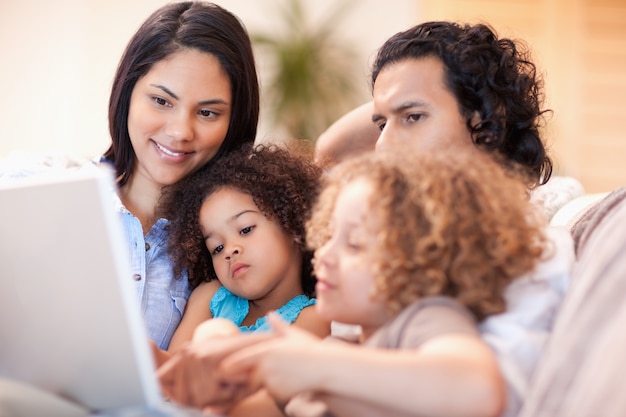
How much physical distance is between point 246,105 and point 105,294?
101 centimetres

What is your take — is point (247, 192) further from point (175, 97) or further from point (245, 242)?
point (175, 97)

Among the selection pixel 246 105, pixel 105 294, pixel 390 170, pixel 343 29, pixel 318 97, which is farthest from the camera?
pixel 343 29

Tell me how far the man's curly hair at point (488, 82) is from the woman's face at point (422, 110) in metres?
0.02

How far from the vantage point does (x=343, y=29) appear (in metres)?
4.77

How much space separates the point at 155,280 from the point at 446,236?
2.99 feet

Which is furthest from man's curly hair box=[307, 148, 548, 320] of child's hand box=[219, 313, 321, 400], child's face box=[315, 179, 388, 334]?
child's hand box=[219, 313, 321, 400]

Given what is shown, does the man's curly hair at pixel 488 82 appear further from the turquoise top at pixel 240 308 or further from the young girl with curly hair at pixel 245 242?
the turquoise top at pixel 240 308

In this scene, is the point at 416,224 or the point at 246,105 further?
the point at 246,105

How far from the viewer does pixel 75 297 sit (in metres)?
0.97

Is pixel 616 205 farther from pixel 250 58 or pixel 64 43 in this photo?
pixel 64 43

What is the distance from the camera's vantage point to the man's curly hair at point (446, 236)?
39.4 inches

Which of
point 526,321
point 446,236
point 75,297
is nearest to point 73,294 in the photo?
point 75,297

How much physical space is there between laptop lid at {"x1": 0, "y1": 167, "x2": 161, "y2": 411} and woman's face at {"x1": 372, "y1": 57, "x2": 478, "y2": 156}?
737 millimetres

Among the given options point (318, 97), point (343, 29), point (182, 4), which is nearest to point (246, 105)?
point (182, 4)
